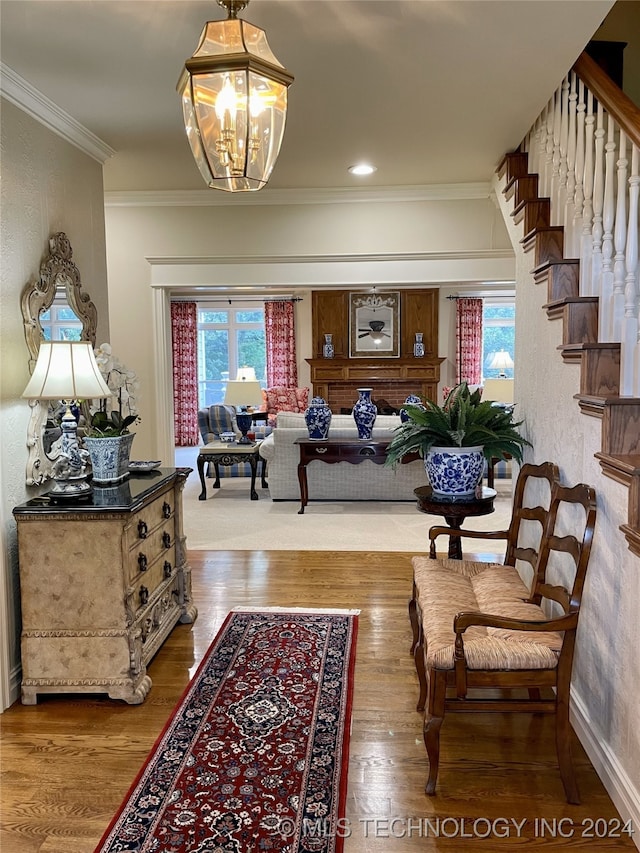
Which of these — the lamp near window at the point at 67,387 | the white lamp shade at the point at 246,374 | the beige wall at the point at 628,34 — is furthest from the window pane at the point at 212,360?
the lamp near window at the point at 67,387

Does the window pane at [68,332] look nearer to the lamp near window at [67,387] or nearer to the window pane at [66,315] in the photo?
the window pane at [66,315]

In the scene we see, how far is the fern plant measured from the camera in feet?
10.6

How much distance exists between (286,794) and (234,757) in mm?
279

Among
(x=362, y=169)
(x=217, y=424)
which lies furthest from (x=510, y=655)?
(x=217, y=424)

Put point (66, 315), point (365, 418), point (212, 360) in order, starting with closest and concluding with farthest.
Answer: point (66, 315) < point (365, 418) < point (212, 360)

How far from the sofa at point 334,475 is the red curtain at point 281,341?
4721 mm

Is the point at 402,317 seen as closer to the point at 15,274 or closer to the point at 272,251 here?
the point at 272,251

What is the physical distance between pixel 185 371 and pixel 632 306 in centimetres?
984

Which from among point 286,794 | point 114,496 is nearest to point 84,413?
point 114,496

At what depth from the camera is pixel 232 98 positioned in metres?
1.73

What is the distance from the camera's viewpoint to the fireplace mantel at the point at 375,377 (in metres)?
10.6

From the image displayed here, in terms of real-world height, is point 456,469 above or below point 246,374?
below

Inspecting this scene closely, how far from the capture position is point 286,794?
208 cm

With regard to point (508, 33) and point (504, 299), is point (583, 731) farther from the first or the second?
point (504, 299)
